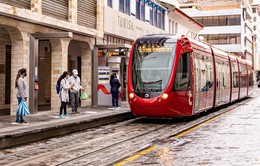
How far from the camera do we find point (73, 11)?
842 inches

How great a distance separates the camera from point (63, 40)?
20.8 m

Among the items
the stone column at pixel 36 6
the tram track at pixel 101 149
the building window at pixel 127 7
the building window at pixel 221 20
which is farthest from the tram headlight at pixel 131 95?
the building window at pixel 221 20

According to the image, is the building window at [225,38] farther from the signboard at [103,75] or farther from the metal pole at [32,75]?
the metal pole at [32,75]

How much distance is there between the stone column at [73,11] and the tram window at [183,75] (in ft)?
22.8

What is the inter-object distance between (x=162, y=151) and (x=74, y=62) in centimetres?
1902

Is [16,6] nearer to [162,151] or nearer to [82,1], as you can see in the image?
[82,1]

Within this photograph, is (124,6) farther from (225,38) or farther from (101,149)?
(225,38)

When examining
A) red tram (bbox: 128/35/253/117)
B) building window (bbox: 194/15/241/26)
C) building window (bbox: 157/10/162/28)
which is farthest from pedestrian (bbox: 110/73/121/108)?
building window (bbox: 194/15/241/26)

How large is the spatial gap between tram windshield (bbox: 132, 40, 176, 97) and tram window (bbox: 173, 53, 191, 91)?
321 mm

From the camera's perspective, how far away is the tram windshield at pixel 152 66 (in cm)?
1587

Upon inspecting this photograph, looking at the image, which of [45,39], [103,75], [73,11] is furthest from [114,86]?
[45,39]

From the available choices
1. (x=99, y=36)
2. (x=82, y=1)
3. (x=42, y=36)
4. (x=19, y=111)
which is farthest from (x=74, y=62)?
(x=19, y=111)

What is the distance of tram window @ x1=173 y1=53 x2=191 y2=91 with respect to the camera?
15.9 metres

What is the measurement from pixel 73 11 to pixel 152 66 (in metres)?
6.73
